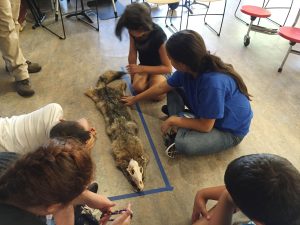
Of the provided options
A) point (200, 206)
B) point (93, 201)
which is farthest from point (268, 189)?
point (93, 201)

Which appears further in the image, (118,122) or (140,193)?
(118,122)

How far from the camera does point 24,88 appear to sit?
2.22 metres

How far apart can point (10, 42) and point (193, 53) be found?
1.38 meters

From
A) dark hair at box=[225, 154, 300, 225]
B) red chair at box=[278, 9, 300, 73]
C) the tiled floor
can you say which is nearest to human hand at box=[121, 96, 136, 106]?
the tiled floor

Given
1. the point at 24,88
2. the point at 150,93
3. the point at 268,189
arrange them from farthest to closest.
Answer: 1. the point at 24,88
2. the point at 150,93
3. the point at 268,189

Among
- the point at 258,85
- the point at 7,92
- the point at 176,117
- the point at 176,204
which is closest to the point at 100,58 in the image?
the point at 7,92

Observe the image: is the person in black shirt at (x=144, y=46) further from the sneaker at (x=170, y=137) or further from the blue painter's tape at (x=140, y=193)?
the blue painter's tape at (x=140, y=193)

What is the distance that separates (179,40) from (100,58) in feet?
4.57

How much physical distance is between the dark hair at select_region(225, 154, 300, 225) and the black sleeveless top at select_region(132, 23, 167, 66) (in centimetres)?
132

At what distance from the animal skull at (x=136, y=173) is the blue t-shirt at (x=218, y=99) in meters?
0.46

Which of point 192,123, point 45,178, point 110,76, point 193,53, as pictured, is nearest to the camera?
point 45,178

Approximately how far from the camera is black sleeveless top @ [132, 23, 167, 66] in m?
2.04

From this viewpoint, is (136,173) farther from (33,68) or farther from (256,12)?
(256,12)

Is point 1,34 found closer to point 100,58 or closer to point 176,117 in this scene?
point 100,58
